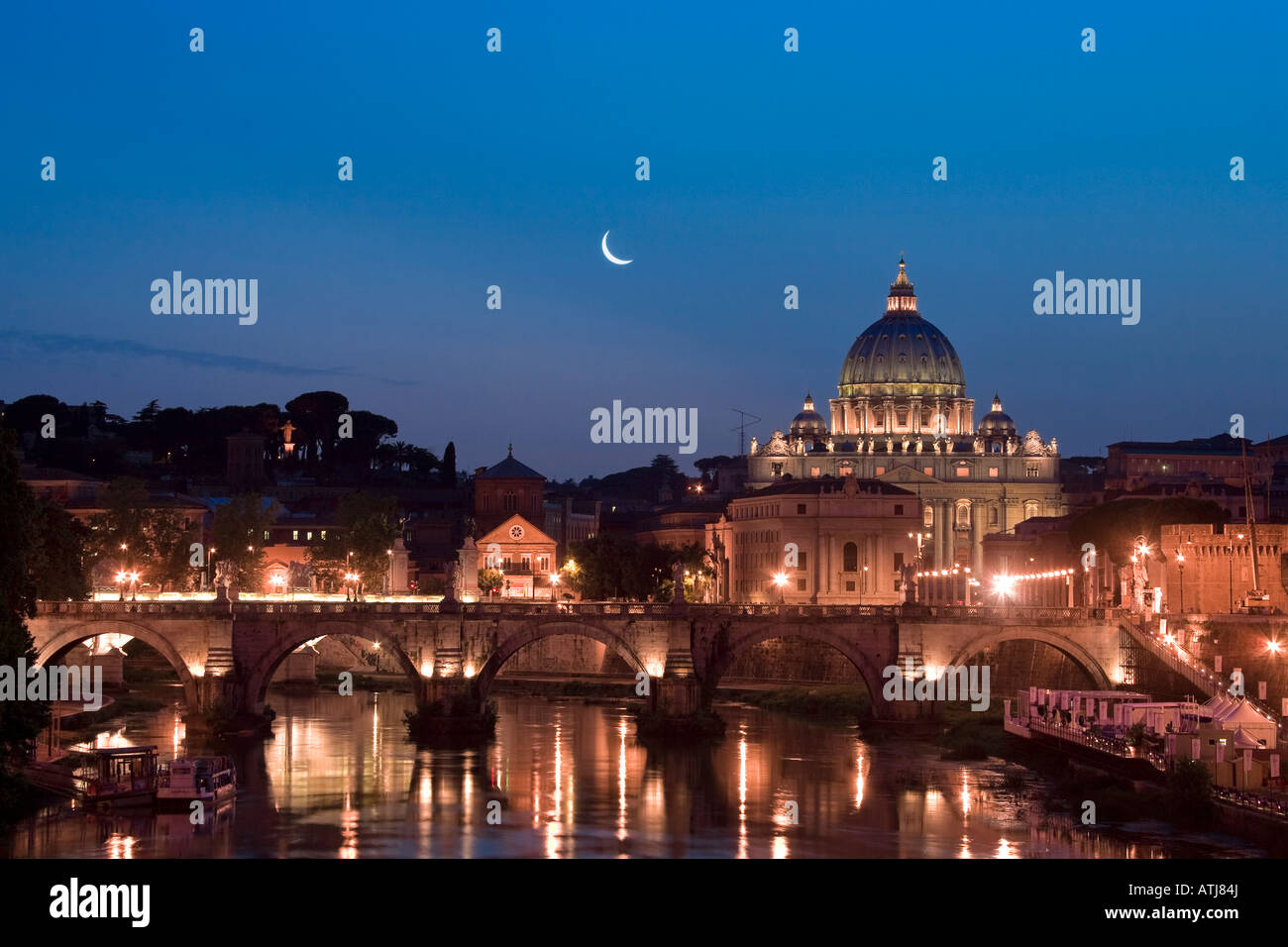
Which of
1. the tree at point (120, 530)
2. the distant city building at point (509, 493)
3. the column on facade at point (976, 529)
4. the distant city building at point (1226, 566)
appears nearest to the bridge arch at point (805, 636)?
the distant city building at point (1226, 566)

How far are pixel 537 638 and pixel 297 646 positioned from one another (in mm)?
8969

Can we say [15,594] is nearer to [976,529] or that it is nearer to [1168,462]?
[1168,462]

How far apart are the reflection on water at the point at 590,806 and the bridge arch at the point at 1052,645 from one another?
5388 millimetres

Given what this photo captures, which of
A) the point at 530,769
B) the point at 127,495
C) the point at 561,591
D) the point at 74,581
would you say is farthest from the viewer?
the point at 561,591

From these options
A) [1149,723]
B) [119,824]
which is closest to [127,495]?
[119,824]

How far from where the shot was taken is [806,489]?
150250 millimetres

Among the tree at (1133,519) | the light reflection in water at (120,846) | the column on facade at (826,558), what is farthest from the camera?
the column on facade at (826,558)

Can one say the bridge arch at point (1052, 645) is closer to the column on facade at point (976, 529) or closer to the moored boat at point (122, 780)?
the moored boat at point (122, 780)

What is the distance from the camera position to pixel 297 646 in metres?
82.4

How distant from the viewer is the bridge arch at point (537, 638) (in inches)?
3241

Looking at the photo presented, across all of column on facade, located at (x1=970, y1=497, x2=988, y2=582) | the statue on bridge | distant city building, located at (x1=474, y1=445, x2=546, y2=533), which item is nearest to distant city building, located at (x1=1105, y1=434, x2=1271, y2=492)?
column on facade, located at (x1=970, y1=497, x2=988, y2=582)

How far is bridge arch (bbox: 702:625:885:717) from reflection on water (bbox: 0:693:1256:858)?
6.62 feet
